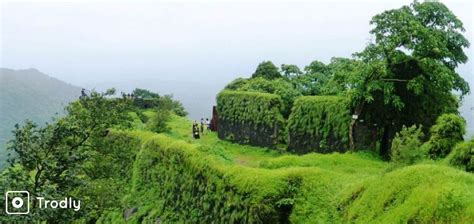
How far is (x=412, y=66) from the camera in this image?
82.5 feet

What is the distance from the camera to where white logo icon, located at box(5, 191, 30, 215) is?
42.6 ft

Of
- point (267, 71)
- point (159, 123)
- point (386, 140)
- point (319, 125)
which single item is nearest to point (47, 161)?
point (386, 140)

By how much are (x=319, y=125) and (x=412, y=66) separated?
5.93 metres

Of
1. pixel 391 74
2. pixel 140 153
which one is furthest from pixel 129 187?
pixel 391 74

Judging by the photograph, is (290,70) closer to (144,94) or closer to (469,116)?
(469,116)

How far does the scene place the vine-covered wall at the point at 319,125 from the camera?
27.3 m

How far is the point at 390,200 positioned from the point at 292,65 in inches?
1430

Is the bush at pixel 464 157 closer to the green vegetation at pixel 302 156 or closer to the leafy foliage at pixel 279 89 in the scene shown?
the green vegetation at pixel 302 156

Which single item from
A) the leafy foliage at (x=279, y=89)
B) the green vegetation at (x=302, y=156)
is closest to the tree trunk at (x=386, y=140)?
the green vegetation at (x=302, y=156)

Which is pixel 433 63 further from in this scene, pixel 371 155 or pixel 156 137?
pixel 156 137

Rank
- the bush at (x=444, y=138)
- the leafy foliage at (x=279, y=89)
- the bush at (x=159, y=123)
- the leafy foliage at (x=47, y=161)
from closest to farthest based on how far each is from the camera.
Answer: the leafy foliage at (x=47, y=161), the bush at (x=444, y=138), the leafy foliage at (x=279, y=89), the bush at (x=159, y=123)

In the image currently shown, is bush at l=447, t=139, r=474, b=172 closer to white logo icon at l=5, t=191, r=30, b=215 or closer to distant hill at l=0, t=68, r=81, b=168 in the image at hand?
white logo icon at l=5, t=191, r=30, b=215

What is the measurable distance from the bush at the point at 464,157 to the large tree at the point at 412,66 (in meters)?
8.99

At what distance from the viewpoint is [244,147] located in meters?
35.3
